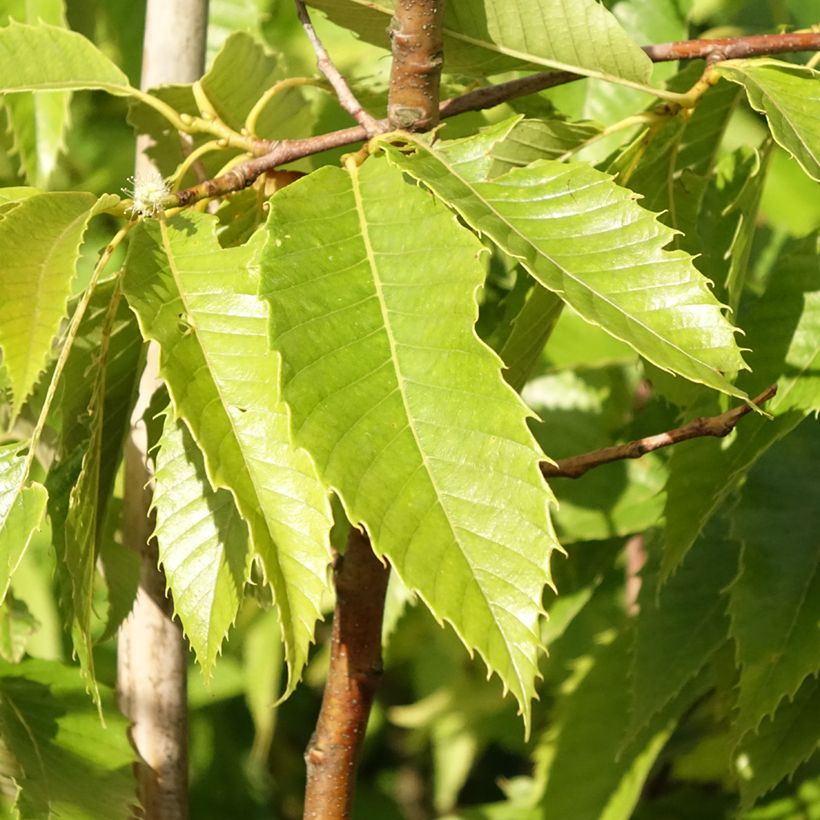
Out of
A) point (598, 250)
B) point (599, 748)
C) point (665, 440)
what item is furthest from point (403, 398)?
point (599, 748)

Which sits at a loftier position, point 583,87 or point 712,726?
point 583,87

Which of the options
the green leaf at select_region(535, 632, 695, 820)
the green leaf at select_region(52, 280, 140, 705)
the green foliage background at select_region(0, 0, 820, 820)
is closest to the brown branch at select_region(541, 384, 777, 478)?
the green foliage background at select_region(0, 0, 820, 820)

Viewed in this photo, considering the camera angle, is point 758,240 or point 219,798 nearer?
point 758,240

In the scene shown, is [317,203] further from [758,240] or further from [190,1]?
[758,240]

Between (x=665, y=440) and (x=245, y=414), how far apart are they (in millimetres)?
274

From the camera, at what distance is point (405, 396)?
0.58 m

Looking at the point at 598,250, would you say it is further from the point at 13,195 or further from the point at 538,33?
the point at 13,195

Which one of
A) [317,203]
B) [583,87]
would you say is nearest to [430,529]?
[317,203]

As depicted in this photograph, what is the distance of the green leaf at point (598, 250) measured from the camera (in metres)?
0.58

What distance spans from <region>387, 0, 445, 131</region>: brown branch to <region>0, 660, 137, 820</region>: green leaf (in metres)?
0.50

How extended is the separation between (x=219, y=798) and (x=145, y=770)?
1450mm

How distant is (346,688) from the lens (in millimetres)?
801

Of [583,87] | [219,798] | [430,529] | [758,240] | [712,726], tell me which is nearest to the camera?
[430,529]

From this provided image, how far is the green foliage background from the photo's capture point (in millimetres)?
584
